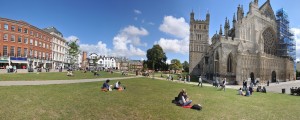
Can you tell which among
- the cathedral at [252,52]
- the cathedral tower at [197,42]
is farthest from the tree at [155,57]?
the cathedral at [252,52]

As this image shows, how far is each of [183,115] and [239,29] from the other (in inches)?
1597

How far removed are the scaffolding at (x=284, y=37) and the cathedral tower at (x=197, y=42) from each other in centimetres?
2644

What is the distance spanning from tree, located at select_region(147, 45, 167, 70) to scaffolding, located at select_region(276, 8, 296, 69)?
44.9 meters

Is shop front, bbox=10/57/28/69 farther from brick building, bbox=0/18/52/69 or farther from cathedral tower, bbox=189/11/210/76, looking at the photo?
cathedral tower, bbox=189/11/210/76

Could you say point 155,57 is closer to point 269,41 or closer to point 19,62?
point 269,41

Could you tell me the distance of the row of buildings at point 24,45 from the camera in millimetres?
43828

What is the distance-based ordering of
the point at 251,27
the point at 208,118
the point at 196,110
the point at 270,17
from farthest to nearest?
the point at 270,17 < the point at 251,27 < the point at 196,110 < the point at 208,118

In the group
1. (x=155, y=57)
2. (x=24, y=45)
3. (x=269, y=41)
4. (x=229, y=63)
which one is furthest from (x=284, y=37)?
(x=24, y=45)

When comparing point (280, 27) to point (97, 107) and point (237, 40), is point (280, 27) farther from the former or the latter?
point (97, 107)

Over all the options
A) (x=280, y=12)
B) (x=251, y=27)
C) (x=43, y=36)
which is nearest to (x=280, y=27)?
(x=280, y=12)

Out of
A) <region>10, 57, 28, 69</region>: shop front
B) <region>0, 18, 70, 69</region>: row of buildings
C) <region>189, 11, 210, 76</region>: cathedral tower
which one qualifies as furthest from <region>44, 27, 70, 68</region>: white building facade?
<region>189, 11, 210, 76</region>: cathedral tower

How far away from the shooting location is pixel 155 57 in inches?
3297

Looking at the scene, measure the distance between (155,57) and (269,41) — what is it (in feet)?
146

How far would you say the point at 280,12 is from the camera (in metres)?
55.0
